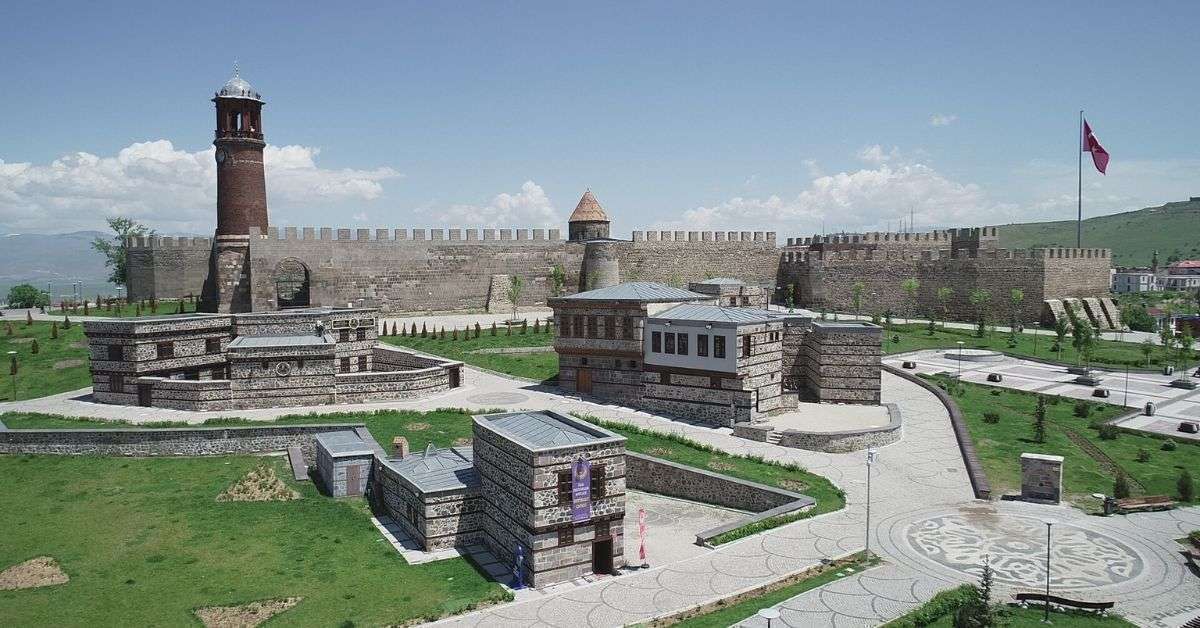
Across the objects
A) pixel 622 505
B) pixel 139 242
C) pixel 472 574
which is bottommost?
pixel 472 574

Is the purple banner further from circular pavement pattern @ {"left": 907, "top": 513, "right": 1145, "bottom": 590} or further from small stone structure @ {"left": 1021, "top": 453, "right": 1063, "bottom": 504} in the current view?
small stone structure @ {"left": 1021, "top": 453, "right": 1063, "bottom": 504}

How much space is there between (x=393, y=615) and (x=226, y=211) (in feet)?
111

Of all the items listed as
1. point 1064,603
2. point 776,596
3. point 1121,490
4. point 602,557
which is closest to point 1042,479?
point 1121,490

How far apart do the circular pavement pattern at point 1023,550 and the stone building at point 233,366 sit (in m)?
19.9

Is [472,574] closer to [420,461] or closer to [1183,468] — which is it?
[420,461]

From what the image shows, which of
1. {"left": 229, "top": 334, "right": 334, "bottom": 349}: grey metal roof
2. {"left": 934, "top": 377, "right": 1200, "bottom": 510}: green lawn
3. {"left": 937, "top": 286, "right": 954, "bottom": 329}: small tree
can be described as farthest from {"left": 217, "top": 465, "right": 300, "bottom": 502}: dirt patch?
{"left": 937, "top": 286, "right": 954, "bottom": 329}: small tree

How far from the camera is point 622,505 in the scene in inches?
719

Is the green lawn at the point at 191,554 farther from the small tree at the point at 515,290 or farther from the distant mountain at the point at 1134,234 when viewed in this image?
the distant mountain at the point at 1134,234

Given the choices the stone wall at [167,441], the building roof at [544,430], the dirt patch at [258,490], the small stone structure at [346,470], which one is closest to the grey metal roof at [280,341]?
the stone wall at [167,441]

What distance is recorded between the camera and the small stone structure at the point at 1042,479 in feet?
67.6

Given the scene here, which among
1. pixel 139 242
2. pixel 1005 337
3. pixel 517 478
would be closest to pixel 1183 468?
pixel 517 478

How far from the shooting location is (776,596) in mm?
15125

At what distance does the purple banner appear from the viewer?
1758 centimetres

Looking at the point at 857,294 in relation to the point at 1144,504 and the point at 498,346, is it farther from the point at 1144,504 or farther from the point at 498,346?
the point at 1144,504
